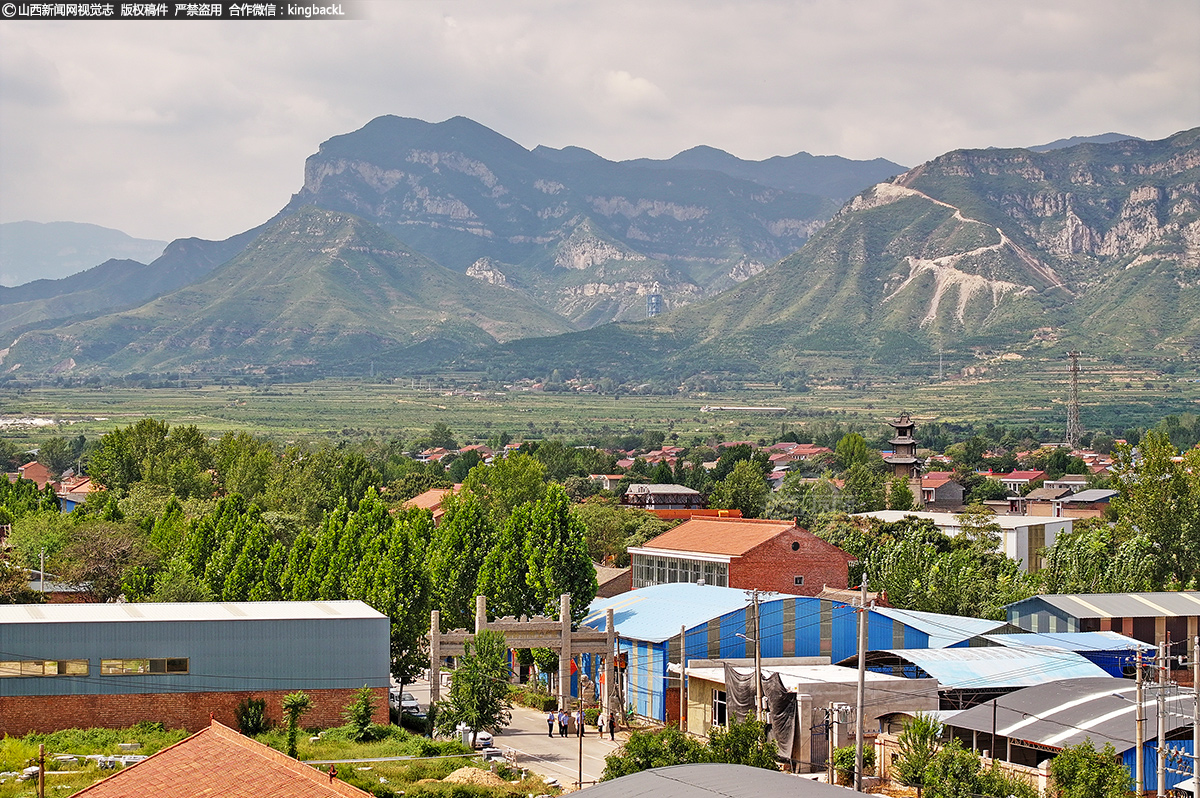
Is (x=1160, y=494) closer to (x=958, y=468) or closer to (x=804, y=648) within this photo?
(x=804, y=648)

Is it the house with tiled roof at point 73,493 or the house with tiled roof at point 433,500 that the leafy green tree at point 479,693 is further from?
the house with tiled roof at point 73,493

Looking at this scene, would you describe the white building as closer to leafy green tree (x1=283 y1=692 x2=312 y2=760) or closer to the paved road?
the paved road

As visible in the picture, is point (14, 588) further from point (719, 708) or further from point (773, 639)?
point (773, 639)

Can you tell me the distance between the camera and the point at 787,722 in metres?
45.2

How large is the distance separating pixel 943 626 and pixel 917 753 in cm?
2199

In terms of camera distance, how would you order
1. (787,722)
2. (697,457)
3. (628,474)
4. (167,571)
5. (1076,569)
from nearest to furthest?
(787,722) < (167,571) < (1076,569) < (628,474) < (697,457)

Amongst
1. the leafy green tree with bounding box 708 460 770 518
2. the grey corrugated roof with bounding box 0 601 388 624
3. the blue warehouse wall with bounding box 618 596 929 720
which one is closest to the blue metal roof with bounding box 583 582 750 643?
the blue warehouse wall with bounding box 618 596 929 720

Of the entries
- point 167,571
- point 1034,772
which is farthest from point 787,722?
point 167,571

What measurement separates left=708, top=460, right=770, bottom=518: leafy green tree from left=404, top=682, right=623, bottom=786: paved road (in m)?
51.8

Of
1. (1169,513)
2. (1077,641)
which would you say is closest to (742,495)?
(1169,513)

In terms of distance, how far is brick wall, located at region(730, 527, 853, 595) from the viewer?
6775cm

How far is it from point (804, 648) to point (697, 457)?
108925 mm

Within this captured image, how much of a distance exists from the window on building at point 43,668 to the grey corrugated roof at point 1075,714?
2626cm

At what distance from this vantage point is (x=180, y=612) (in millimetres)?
49312
